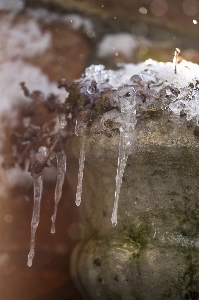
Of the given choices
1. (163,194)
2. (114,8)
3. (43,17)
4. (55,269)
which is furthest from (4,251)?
(114,8)

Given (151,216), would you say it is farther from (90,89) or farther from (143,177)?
(90,89)

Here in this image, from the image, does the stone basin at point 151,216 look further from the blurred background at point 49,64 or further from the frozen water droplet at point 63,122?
the blurred background at point 49,64

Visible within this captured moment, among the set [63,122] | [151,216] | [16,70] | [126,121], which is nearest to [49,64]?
[16,70]

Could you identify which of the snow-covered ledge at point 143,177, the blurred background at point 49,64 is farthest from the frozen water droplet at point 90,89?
the blurred background at point 49,64

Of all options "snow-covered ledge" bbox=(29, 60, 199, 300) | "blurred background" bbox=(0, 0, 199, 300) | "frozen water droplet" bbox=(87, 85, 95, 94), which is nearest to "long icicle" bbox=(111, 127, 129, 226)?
"snow-covered ledge" bbox=(29, 60, 199, 300)

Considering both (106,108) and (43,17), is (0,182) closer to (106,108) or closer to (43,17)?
(106,108)

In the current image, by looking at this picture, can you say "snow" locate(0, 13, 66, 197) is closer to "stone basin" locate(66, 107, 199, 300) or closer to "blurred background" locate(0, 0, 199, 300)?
"blurred background" locate(0, 0, 199, 300)

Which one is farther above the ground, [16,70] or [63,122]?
[16,70]
